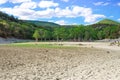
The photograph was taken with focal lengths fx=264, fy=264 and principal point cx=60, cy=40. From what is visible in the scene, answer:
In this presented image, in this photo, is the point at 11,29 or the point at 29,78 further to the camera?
the point at 11,29

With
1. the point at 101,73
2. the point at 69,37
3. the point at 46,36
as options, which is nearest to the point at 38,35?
the point at 46,36

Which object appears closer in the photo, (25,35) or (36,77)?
(36,77)

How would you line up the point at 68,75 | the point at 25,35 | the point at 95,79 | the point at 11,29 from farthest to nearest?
the point at 25,35
the point at 11,29
the point at 68,75
the point at 95,79

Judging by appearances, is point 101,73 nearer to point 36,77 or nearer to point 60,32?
point 36,77

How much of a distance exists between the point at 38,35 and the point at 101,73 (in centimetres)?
16622

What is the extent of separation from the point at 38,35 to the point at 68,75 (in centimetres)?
16644

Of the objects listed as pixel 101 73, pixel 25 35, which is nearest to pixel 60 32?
pixel 25 35

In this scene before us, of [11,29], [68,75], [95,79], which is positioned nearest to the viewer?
[95,79]

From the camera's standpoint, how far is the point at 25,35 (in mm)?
193875

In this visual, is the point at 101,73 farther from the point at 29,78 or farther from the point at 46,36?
the point at 46,36

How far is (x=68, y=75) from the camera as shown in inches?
659

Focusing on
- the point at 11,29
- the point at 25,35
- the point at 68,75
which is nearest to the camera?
the point at 68,75

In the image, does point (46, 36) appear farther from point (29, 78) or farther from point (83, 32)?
point (29, 78)

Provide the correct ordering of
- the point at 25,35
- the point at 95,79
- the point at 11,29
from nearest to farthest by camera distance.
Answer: the point at 95,79 → the point at 11,29 → the point at 25,35
